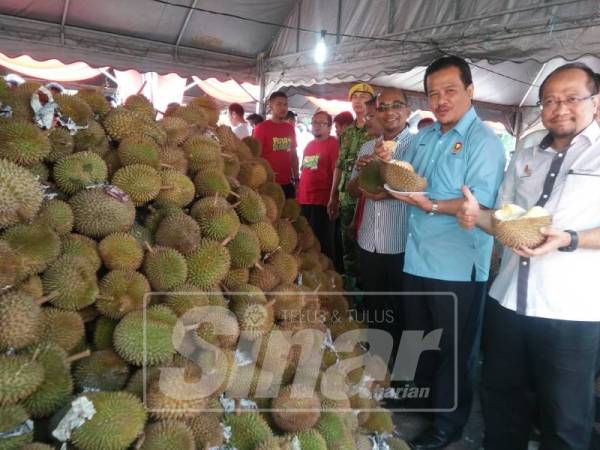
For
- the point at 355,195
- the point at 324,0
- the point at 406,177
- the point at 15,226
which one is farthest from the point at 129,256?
the point at 324,0

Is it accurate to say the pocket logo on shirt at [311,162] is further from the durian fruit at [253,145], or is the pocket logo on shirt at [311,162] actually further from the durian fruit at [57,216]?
the durian fruit at [57,216]

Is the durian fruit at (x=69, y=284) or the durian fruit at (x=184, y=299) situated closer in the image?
the durian fruit at (x=69, y=284)

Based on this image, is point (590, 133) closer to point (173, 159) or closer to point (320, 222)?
point (173, 159)

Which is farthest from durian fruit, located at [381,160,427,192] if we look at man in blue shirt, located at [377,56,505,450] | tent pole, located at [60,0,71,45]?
tent pole, located at [60,0,71,45]

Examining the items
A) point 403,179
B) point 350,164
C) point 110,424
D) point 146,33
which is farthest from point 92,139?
point 146,33

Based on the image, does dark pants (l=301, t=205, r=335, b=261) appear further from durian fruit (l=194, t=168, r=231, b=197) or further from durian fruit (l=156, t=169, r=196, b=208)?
durian fruit (l=156, t=169, r=196, b=208)

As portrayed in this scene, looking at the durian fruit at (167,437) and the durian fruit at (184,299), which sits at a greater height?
the durian fruit at (184,299)

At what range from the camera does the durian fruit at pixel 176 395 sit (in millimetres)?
1239

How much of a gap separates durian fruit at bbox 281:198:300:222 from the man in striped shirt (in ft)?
1.29

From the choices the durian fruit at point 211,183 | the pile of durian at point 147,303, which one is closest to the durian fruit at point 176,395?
the pile of durian at point 147,303

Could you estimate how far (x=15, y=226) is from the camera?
4.29 ft

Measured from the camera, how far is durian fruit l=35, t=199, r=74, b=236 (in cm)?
140

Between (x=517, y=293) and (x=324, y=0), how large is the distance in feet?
16.2

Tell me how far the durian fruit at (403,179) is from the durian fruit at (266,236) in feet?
1.90
